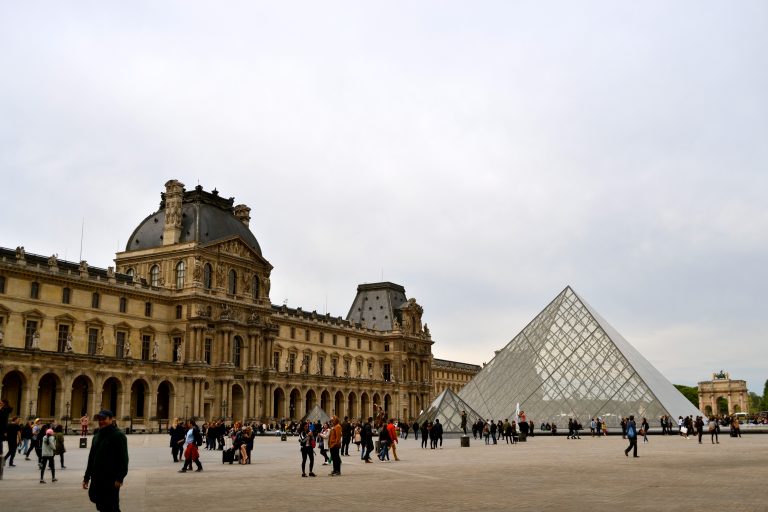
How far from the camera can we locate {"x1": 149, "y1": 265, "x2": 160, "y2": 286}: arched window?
63.5m

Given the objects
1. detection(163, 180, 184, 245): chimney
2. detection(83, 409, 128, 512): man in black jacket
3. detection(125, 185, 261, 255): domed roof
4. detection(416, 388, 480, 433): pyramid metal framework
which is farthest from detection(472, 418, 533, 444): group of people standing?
detection(163, 180, 184, 245): chimney

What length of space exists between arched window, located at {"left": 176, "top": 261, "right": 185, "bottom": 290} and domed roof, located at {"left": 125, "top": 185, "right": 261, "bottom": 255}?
1.89m

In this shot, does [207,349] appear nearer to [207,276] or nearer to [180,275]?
[207,276]

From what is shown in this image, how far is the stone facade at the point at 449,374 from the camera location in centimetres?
11619

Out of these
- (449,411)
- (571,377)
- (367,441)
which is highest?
(571,377)

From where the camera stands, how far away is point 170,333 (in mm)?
61656

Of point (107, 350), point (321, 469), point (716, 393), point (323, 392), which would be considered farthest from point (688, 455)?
point (716, 393)

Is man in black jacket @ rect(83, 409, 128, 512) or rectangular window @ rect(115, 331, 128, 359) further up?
rectangular window @ rect(115, 331, 128, 359)

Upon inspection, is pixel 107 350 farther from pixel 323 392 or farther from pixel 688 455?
pixel 688 455

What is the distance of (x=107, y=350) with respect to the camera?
2213 inches

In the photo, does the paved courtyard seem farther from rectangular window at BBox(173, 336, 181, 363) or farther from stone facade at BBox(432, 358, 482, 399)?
stone facade at BBox(432, 358, 482, 399)

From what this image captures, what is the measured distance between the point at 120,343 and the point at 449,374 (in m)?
70.2

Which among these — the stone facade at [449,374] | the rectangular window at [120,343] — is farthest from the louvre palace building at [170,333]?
the stone facade at [449,374]

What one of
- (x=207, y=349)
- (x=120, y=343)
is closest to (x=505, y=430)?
(x=207, y=349)
